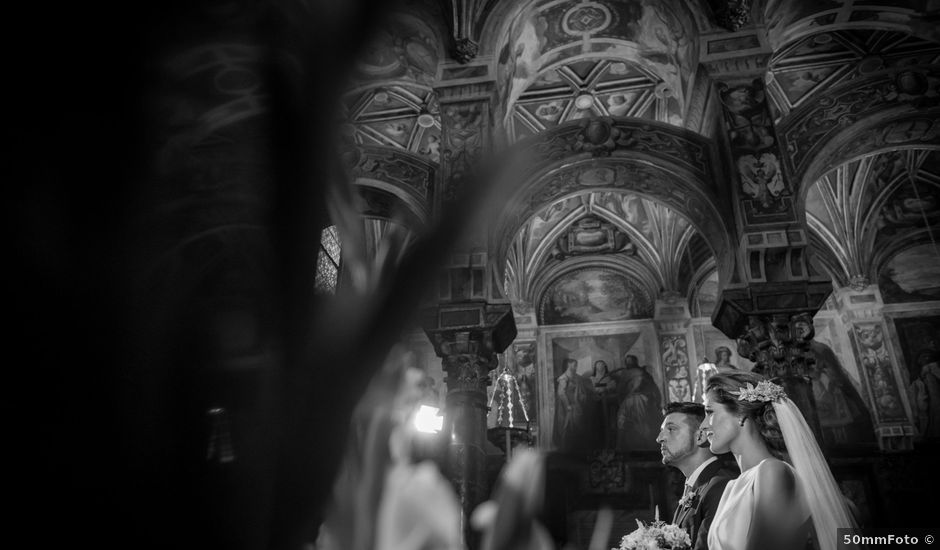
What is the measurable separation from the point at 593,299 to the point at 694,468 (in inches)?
416

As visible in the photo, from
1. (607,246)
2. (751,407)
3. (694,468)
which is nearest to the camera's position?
(751,407)

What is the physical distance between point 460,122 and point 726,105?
324 centimetres

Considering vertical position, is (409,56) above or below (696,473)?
above

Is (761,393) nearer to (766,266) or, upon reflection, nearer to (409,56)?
(766,266)

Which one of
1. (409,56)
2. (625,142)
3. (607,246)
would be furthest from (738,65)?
(607,246)

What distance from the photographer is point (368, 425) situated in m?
0.50

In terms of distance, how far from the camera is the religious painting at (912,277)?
42.0ft

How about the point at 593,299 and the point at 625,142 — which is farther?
the point at 593,299

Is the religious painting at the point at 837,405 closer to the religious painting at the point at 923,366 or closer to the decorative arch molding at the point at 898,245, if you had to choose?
the religious painting at the point at 923,366

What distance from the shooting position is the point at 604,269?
14734mm

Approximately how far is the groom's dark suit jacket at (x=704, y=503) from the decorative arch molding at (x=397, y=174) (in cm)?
544

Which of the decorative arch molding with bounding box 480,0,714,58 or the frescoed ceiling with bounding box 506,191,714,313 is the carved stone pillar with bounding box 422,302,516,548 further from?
the frescoed ceiling with bounding box 506,191,714,313

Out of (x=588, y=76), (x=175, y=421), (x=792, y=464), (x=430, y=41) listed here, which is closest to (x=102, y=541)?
(x=175, y=421)

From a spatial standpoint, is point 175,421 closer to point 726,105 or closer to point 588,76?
point 726,105
